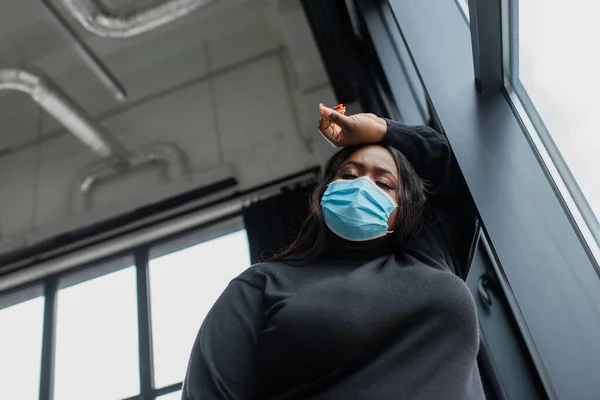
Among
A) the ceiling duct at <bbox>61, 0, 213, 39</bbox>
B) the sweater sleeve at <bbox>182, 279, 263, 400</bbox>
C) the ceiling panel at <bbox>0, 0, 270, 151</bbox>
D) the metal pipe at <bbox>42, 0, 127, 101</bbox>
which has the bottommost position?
the sweater sleeve at <bbox>182, 279, 263, 400</bbox>

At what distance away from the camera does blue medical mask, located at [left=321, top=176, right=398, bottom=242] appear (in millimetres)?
1114

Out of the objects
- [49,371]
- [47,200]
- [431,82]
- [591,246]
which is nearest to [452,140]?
[431,82]

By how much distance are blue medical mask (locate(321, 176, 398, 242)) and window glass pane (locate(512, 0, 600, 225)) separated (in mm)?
331

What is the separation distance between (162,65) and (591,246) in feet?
9.95

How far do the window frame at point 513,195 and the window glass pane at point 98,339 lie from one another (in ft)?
7.01

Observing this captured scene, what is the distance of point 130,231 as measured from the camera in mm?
3191

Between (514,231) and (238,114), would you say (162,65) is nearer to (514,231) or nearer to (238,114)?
(238,114)

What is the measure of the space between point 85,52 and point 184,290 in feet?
4.06

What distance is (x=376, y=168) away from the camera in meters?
1.18

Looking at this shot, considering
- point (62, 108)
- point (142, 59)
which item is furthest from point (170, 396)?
point (142, 59)

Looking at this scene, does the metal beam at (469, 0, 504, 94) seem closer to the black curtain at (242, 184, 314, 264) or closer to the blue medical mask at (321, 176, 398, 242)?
the blue medical mask at (321, 176, 398, 242)

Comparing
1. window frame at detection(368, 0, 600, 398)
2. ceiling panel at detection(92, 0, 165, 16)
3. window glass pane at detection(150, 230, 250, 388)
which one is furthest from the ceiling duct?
window frame at detection(368, 0, 600, 398)

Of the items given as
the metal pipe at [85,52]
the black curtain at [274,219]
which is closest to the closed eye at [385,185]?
the black curtain at [274,219]

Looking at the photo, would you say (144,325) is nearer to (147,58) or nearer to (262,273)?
(147,58)
